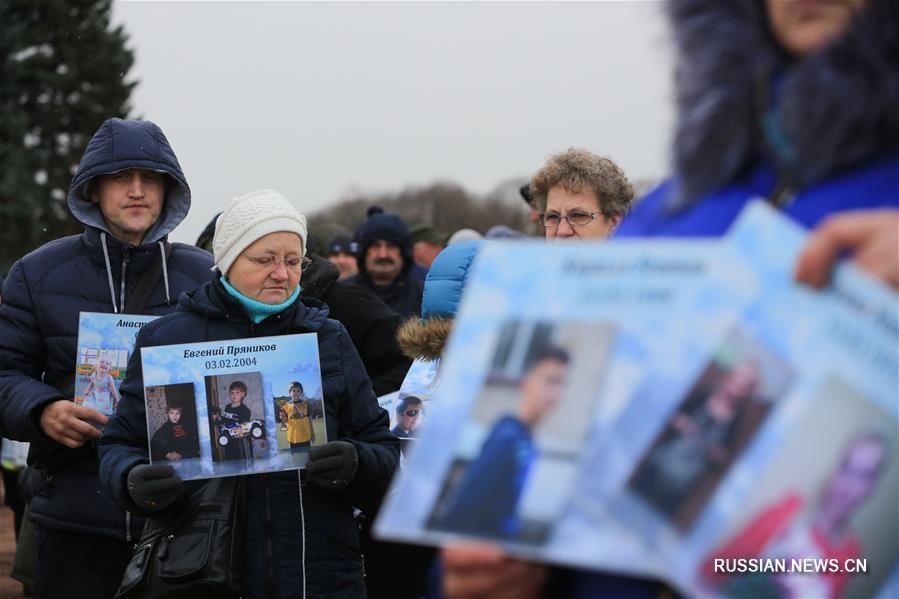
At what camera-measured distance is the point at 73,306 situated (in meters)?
4.41

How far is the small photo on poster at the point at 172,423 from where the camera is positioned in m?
3.53

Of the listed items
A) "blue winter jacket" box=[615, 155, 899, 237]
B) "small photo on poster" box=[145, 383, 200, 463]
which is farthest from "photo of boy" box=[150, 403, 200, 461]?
"blue winter jacket" box=[615, 155, 899, 237]

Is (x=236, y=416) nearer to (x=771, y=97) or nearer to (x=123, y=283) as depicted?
(x=123, y=283)

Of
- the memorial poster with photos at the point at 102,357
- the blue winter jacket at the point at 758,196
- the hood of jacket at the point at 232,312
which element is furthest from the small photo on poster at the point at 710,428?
the memorial poster with photos at the point at 102,357

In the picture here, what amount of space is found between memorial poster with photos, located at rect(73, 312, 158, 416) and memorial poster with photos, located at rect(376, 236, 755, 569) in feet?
9.35

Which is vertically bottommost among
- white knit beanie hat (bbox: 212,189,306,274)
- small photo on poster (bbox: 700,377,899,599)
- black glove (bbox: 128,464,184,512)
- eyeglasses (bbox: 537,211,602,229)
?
black glove (bbox: 128,464,184,512)

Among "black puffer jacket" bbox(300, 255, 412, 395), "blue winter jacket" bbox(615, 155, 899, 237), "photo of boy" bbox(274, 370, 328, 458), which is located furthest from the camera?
"black puffer jacket" bbox(300, 255, 412, 395)

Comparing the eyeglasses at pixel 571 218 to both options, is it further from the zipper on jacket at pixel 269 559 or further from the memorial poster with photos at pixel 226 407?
the zipper on jacket at pixel 269 559

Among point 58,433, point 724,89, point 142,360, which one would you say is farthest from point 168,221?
point 724,89

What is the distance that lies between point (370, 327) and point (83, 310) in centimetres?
166

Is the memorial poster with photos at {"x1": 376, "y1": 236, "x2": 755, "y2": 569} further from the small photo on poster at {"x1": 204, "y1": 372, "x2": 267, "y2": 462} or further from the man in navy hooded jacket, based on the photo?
the man in navy hooded jacket

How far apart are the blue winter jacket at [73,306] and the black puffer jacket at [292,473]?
2.03ft

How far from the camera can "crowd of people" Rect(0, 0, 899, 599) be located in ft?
5.16

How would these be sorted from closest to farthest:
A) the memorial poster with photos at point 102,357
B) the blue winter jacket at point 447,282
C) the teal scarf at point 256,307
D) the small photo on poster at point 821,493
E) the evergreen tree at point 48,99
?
the small photo on poster at point 821,493 → the teal scarf at point 256,307 → the memorial poster with photos at point 102,357 → the blue winter jacket at point 447,282 → the evergreen tree at point 48,99
